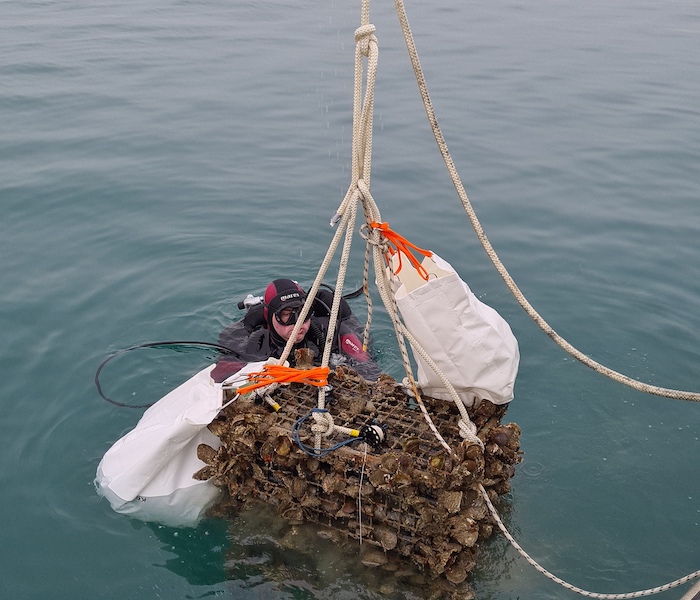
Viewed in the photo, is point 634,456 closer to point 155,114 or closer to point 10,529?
point 10,529

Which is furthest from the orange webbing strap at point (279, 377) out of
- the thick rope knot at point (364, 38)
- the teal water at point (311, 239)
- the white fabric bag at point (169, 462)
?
the thick rope knot at point (364, 38)

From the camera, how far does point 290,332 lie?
655 cm

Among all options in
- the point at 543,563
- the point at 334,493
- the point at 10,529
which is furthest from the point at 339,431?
the point at 10,529

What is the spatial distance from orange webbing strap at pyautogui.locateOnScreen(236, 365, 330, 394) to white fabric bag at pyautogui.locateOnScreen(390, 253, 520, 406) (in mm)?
665

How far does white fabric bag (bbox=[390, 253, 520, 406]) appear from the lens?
433 centimetres

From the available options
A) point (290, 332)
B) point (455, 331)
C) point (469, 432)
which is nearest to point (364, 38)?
point (455, 331)

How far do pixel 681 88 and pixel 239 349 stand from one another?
12221mm

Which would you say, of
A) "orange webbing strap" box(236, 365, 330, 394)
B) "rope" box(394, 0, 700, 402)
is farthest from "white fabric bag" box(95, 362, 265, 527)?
"rope" box(394, 0, 700, 402)

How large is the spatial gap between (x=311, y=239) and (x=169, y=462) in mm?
5208

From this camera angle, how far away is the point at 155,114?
13555mm

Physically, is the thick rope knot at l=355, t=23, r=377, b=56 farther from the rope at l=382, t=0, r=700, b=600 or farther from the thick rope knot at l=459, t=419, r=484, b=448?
the thick rope knot at l=459, t=419, r=484, b=448

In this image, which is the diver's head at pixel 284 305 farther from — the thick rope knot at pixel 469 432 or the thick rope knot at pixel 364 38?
the thick rope knot at pixel 364 38

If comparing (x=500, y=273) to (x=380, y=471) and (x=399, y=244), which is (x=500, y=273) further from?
(x=380, y=471)

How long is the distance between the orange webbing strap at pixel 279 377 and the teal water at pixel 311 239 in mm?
1016
